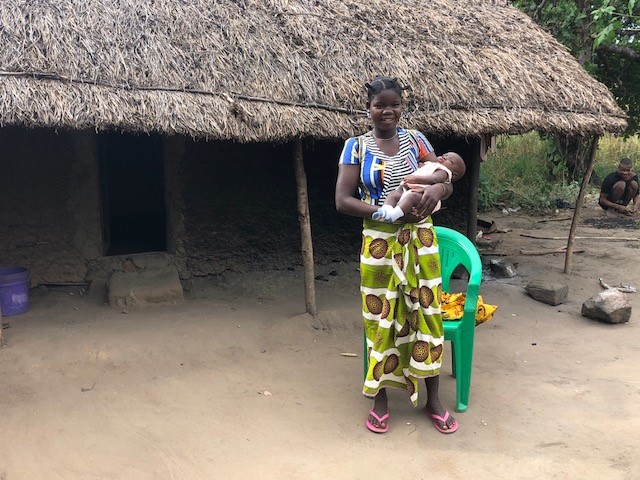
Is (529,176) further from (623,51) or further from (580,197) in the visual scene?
(580,197)

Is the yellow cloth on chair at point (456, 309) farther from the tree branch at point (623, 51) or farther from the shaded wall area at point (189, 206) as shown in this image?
the tree branch at point (623, 51)

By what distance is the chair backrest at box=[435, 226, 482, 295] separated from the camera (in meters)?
3.07

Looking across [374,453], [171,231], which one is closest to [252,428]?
[374,453]

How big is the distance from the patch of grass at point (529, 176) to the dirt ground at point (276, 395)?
4.79 m

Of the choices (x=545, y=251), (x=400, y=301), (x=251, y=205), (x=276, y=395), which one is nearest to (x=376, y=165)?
(x=400, y=301)

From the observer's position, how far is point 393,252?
8.73 ft

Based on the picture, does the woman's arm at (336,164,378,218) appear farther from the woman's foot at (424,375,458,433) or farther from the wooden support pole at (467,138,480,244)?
the wooden support pole at (467,138,480,244)

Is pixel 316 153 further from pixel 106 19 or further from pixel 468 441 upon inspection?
pixel 468 441

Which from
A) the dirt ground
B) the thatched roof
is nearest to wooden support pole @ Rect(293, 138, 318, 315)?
the thatched roof

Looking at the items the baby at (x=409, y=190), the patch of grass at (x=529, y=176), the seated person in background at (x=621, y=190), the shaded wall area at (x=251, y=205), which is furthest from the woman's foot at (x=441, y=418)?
the seated person in background at (x=621, y=190)

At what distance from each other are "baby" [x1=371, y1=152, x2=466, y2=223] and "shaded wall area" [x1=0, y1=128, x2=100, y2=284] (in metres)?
3.13

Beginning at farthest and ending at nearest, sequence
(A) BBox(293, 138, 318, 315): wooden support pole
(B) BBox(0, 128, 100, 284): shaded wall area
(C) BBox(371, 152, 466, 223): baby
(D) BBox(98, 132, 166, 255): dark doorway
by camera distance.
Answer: (D) BBox(98, 132, 166, 255): dark doorway
(B) BBox(0, 128, 100, 284): shaded wall area
(A) BBox(293, 138, 318, 315): wooden support pole
(C) BBox(371, 152, 466, 223): baby

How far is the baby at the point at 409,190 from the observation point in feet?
8.05

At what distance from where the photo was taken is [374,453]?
9.00ft
